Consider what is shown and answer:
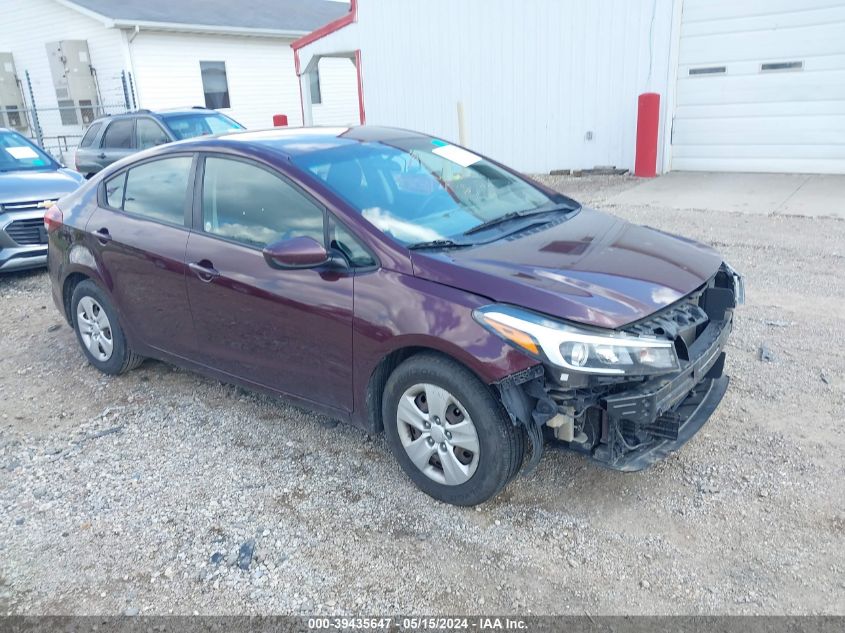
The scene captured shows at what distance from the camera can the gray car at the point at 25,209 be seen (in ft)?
24.9

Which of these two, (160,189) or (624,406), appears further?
(160,189)

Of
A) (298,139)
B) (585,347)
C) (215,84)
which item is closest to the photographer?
(585,347)

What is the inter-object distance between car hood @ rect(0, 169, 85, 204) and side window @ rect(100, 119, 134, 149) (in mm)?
3365

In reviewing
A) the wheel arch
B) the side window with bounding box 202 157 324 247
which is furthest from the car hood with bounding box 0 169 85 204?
the side window with bounding box 202 157 324 247

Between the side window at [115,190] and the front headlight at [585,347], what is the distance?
9.90ft

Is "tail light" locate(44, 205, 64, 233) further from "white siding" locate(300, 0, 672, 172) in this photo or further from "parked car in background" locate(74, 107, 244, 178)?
"white siding" locate(300, 0, 672, 172)

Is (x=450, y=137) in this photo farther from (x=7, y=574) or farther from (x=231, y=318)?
(x=7, y=574)

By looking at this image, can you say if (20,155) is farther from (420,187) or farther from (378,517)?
(378,517)

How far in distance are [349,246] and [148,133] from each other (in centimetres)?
953

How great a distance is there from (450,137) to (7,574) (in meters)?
12.9

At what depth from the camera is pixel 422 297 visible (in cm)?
318

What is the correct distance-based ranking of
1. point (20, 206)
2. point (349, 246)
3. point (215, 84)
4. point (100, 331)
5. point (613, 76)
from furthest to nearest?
point (215, 84) → point (613, 76) → point (20, 206) → point (100, 331) → point (349, 246)

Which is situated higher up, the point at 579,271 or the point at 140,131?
the point at 140,131

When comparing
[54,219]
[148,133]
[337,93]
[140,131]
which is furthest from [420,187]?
[337,93]
